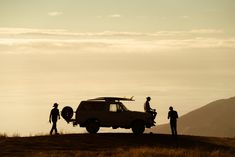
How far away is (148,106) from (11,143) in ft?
29.5

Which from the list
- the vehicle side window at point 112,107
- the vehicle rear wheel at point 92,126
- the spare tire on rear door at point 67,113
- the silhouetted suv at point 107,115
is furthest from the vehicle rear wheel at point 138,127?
the spare tire on rear door at point 67,113

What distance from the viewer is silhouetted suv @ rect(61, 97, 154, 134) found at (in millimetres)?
41656

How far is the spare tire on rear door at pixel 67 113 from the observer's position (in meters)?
42.4

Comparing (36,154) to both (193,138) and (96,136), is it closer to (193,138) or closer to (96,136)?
(96,136)

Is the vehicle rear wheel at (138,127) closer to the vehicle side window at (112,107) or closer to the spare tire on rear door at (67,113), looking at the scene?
the vehicle side window at (112,107)

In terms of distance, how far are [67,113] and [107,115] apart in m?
2.56

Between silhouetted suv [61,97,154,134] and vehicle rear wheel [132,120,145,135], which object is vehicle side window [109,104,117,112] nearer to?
silhouetted suv [61,97,154,134]

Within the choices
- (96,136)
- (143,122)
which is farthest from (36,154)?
(143,122)

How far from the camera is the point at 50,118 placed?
42.0m

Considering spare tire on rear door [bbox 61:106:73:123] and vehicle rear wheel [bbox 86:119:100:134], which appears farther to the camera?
spare tire on rear door [bbox 61:106:73:123]

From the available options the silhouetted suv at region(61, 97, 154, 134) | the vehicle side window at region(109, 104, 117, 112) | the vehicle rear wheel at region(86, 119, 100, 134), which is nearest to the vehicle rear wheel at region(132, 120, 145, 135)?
the silhouetted suv at region(61, 97, 154, 134)

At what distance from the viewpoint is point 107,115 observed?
4181 centimetres

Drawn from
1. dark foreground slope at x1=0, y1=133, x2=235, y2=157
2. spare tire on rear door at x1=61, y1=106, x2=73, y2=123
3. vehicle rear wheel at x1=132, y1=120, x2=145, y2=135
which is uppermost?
spare tire on rear door at x1=61, y1=106, x2=73, y2=123

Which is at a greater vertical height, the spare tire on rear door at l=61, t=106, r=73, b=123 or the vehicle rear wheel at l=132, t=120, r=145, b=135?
the spare tire on rear door at l=61, t=106, r=73, b=123
